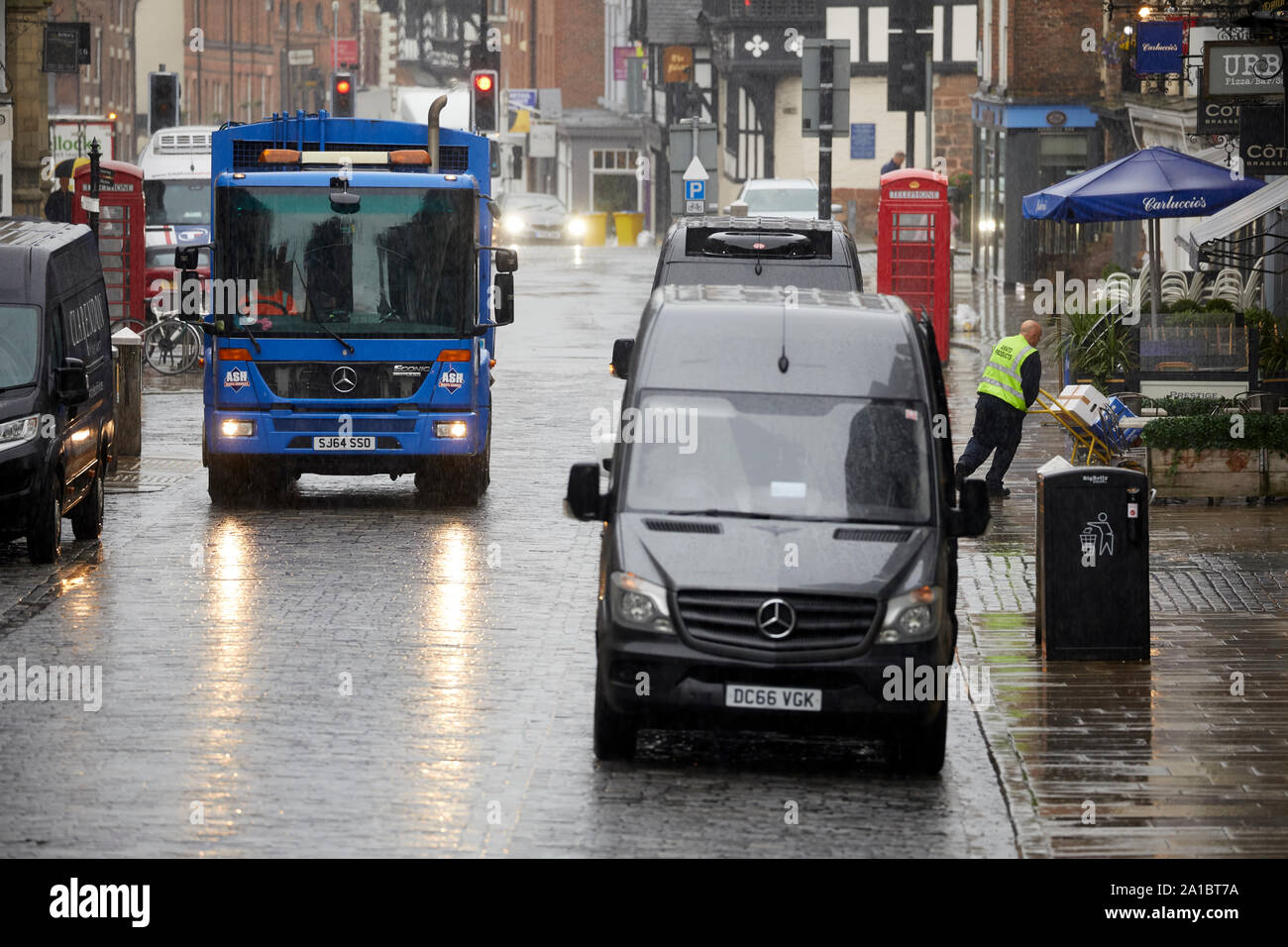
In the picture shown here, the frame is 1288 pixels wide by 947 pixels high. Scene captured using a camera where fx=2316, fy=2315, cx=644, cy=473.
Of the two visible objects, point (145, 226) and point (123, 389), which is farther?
point (145, 226)

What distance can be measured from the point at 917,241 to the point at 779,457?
21574mm

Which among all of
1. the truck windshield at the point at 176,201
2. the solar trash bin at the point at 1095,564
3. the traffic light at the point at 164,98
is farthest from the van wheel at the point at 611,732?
the traffic light at the point at 164,98

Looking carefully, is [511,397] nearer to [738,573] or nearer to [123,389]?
[123,389]

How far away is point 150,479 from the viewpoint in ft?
68.3

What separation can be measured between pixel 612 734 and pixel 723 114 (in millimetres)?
68006

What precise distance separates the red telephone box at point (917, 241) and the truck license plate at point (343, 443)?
13702 mm

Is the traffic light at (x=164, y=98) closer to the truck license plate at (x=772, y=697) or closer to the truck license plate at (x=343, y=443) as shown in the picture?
the truck license plate at (x=343, y=443)

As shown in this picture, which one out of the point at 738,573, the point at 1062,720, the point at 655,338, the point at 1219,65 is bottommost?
the point at 1062,720

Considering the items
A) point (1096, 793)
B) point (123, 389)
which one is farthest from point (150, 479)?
point (1096, 793)

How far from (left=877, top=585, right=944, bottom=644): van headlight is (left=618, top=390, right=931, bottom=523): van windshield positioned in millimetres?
514

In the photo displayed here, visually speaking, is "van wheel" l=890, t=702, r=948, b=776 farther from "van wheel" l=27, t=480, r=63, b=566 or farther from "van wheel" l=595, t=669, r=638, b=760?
"van wheel" l=27, t=480, r=63, b=566

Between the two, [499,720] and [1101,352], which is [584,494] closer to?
[499,720]

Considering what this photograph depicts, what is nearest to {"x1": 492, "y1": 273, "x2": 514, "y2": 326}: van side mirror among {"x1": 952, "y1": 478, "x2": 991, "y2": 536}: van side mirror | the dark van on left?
the dark van on left

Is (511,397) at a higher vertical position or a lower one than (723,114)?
lower
